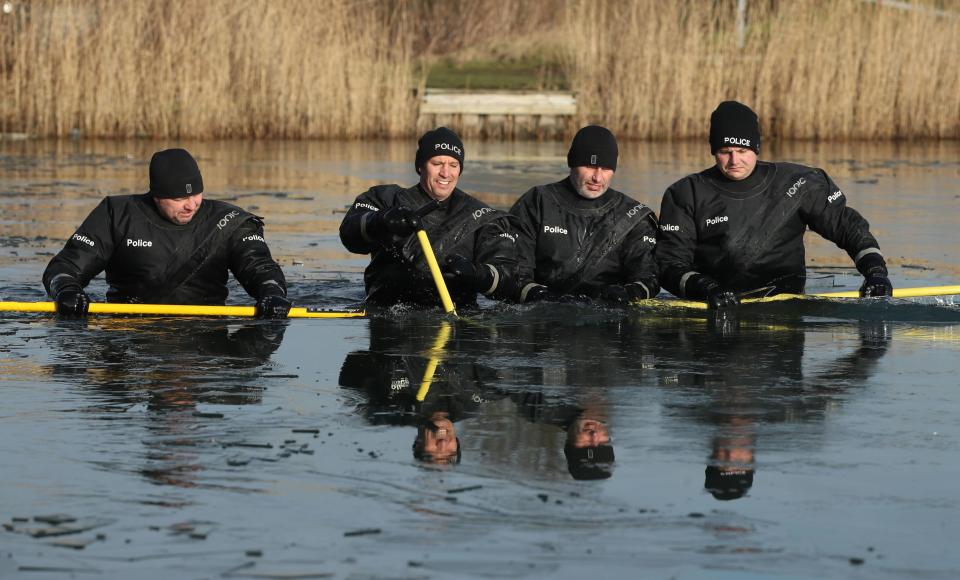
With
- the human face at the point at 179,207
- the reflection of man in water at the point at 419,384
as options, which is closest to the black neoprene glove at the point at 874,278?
the reflection of man in water at the point at 419,384

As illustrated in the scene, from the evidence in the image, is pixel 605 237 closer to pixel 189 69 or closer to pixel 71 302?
pixel 71 302

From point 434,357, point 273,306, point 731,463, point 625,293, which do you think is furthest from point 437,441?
point 625,293

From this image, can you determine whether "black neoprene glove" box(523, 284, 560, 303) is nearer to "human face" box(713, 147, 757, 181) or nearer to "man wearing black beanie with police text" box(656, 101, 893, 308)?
"man wearing black beanie with police text" box(656, 101, 893, 308)

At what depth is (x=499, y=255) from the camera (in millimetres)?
10070

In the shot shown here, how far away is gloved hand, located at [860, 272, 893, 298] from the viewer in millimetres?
10102

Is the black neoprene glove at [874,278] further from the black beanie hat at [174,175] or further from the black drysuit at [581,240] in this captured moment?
the black beanie hat at [174,175]

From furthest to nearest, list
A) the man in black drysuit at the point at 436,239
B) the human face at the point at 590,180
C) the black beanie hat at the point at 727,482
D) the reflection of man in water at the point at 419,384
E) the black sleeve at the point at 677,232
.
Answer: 1. the black sleeve at the point at 677,232
2. the human face at the point at 590,180
3. the man in black drysuit at the point at 436,239
4. the reflection of man in water at the point at 419,384
5. the black beanie hat at the point at 727,482

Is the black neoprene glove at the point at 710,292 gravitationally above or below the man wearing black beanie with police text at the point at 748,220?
below

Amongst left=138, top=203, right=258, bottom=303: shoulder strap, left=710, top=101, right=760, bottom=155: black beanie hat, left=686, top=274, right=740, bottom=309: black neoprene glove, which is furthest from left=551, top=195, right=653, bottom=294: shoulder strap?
left=138, top=203, right=258, bottom=303: shoulder strap

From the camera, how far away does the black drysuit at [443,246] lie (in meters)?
9.98

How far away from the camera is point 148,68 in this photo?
24.6 m

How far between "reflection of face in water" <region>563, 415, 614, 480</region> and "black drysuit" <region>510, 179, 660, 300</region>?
3.68m

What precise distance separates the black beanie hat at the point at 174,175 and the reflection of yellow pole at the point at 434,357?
1644mm

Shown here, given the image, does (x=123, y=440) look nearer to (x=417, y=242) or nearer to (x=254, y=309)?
(x=254, y=309)
